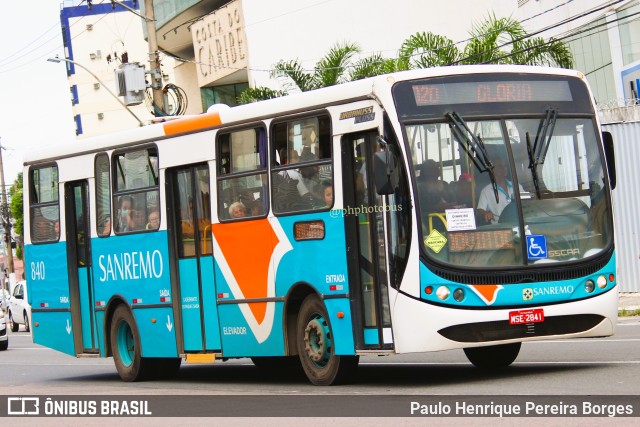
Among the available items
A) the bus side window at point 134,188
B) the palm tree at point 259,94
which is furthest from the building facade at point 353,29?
the bus side window at point 134,188

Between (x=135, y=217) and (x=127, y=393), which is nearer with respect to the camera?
(x=127, y=393)

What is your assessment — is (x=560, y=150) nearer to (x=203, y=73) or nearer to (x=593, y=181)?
(x=593, y=181)

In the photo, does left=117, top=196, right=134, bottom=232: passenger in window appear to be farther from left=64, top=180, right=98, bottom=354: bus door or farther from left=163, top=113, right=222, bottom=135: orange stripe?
left=163, top=113, right=222, bottom=135: orange stripe

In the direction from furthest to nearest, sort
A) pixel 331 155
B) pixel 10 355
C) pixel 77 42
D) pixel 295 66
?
pixel 77 42, pixel 295 66, pixel 10 355, pixel 331 155

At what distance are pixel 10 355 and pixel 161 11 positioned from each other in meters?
27.8

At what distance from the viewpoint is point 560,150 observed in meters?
12.6

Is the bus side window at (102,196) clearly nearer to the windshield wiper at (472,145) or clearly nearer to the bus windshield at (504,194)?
the bus windshield at (504,194)

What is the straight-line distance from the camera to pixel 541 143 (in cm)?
1236

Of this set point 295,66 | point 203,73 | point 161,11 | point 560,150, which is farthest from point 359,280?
point 161,11

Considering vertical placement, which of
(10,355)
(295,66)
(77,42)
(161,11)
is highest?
(77,42)

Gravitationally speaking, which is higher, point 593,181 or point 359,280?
point 593,181

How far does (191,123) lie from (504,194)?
4.86 metres

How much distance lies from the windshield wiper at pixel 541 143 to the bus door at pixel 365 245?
1.52 meters

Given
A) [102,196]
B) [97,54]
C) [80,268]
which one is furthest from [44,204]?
[97,54]
